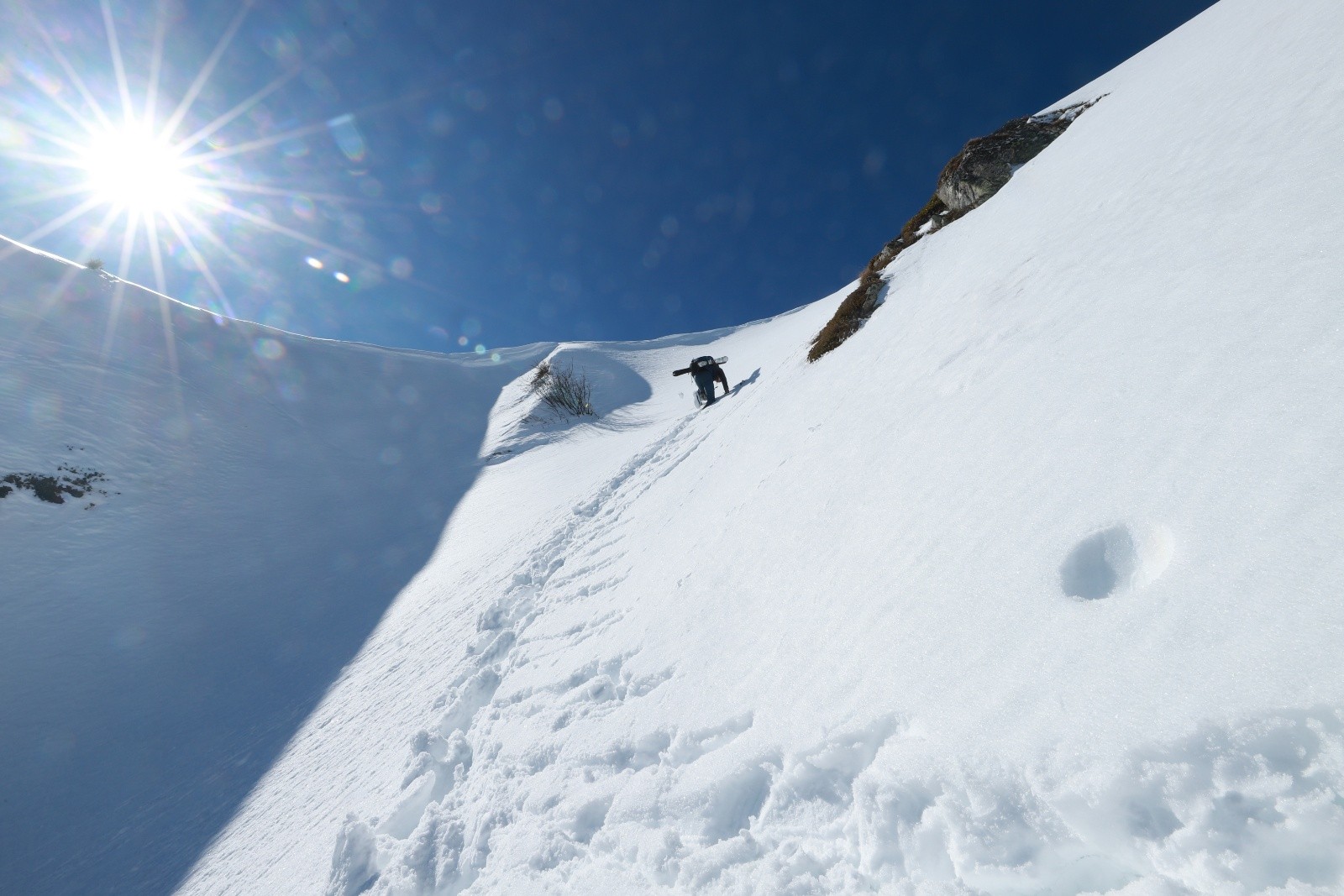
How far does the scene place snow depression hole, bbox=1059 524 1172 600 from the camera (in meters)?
1.60

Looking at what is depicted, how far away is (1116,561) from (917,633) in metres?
0.73

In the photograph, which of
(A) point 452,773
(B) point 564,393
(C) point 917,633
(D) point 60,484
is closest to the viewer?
(C) point 917,633

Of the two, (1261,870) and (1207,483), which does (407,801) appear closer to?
(1261,870)

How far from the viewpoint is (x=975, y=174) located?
30.6ft

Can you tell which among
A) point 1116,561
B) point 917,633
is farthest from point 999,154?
point 917,633

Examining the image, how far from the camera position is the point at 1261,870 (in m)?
1.02

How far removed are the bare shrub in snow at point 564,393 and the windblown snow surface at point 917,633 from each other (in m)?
16.6

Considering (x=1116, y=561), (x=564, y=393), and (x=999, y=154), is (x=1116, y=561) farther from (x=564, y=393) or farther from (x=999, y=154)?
(x=564, y=393)

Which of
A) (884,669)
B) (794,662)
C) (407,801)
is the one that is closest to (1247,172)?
(884,669)

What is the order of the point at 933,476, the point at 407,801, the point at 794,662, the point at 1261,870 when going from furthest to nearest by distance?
the point at 407,801, the point at 933,476, the point at 794,662, the point at 1261,870

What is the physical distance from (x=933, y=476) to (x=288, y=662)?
909 cm

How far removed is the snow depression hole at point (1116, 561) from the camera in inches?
63.1

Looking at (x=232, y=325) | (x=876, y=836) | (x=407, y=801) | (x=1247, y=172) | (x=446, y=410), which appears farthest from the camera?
(x=446, y=410)

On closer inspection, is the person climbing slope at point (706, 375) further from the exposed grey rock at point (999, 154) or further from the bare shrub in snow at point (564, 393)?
the bare shrub in snow at point (564, 393)
